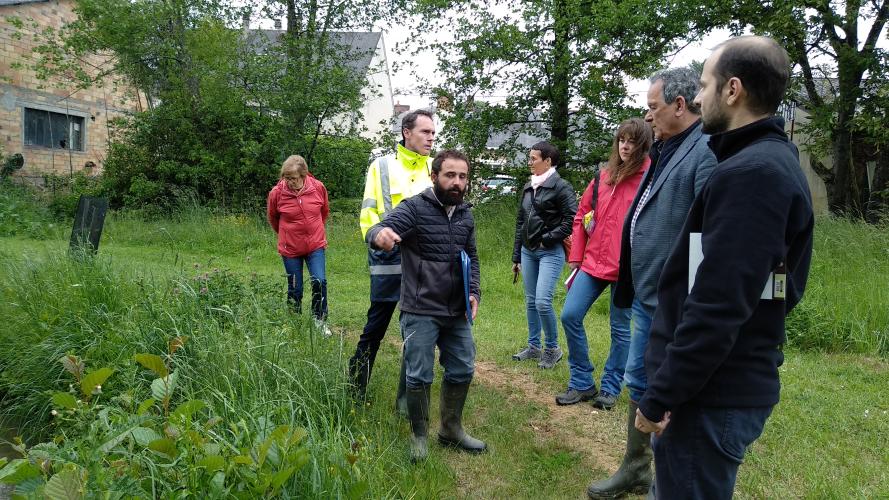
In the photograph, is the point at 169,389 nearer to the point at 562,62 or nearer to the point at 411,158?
the point at 411,158

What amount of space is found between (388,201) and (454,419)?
1439 millimetres

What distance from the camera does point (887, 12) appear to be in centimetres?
1338

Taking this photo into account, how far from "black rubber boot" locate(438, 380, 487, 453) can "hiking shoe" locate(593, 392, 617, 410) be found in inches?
45.6

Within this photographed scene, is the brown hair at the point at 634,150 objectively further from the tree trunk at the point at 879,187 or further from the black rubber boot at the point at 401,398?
the tree trunk at the point at 879,187

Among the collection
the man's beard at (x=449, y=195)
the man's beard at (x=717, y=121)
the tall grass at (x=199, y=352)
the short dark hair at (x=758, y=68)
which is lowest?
the tall grass at (x=199, y=352)

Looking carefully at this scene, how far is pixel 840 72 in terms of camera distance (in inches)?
544

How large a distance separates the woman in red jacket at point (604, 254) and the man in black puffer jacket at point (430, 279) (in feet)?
3.60

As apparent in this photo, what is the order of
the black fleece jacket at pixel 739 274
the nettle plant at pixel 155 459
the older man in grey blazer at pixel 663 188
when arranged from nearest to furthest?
1. the black fleece jacket at pixel 739 274
2. the nettle plant at pixel 155 459
3. the older man in grey blazer at pixel 663 188

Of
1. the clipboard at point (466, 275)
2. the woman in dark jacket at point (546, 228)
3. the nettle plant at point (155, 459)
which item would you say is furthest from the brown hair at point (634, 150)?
the nettle plant at point (155, 459)

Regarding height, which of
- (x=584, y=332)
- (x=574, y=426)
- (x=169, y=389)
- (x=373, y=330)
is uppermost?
(x=169, y=389)

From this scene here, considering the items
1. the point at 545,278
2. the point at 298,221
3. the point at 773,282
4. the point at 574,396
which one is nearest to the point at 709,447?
the point at 773,282

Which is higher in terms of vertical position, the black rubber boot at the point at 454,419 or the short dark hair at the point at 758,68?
the short dark hair at the point at 758,68

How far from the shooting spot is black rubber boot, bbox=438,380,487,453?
388 cm

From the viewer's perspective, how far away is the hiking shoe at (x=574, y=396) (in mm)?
4754
